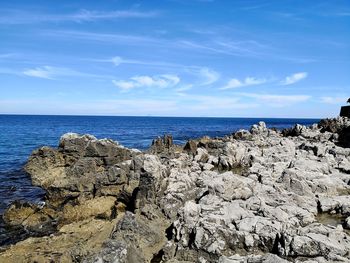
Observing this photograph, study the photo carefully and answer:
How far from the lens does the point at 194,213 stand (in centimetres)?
1866

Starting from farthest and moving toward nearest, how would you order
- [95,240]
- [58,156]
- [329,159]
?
[58,156] < [329,159] < [95,240]

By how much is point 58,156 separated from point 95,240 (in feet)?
72.6

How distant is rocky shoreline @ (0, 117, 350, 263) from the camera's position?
15984 mm

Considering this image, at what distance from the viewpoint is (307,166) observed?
27891 mm

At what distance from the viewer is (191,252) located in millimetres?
16359

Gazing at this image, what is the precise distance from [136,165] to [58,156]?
46.8 ft

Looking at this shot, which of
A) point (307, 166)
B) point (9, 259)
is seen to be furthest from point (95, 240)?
point (307, 166)

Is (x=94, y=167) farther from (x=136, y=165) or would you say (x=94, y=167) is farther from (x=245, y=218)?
(x=245, y=218)

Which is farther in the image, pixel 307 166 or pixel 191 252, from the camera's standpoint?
pixel 307 166

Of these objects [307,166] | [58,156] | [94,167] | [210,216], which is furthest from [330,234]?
[58,156]

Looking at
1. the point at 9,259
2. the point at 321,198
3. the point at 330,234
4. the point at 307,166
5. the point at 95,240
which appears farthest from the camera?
the point at 307,166

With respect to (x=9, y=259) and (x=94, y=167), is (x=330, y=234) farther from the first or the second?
(x=94, y=167)

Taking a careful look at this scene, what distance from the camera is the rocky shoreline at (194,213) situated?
15984mm

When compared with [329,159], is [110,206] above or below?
below
